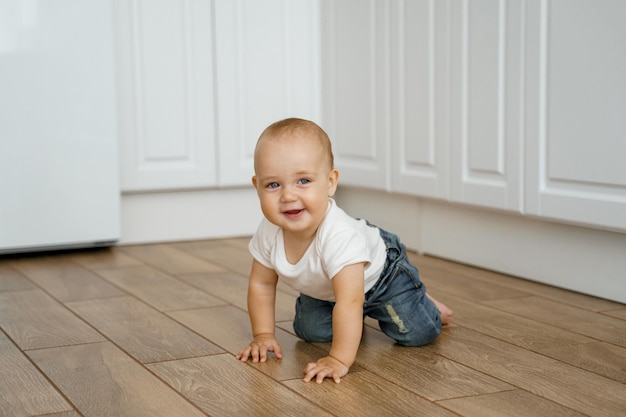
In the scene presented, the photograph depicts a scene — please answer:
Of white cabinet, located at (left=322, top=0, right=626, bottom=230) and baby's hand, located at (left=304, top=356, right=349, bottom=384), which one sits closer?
baby's hand, located at (left=304, top=356, right=349, bottom=384)

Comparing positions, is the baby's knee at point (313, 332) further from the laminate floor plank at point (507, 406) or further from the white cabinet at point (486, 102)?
the white cabinet at point (486, 102)

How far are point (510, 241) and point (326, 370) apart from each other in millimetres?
996

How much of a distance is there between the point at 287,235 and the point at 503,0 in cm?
93

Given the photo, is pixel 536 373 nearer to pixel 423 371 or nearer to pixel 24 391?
pixel 423 371

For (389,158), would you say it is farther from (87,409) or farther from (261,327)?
(87,409)

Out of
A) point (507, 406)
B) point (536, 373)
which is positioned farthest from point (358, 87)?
point (507, 406)

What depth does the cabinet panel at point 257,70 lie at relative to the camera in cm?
297

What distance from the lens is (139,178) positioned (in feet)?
9.43

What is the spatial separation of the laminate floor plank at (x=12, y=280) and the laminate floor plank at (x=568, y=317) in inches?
44.9

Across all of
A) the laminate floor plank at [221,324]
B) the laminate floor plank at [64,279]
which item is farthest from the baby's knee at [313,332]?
the laminate floor plank at [64,279]

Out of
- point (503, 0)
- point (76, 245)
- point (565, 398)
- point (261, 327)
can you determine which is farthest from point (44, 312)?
point (503, 0)

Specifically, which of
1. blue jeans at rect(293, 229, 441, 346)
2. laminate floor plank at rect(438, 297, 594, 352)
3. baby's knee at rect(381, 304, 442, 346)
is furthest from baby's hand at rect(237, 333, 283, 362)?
laminate floor plank at rect(438, 297, 594, 352)

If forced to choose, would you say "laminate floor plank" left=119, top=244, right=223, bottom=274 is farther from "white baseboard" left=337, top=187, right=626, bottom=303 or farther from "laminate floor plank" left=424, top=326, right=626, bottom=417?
"laminate floor plank" left=424, top=326, right=626, bottom=417

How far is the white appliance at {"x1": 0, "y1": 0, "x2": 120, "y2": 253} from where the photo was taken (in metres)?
2.56
